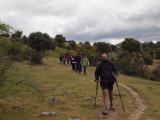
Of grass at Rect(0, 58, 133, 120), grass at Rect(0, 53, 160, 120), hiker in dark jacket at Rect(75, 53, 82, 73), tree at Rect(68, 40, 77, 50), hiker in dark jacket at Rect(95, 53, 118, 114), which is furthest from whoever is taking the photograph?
tree at Rect(68, 40, 77, 50)

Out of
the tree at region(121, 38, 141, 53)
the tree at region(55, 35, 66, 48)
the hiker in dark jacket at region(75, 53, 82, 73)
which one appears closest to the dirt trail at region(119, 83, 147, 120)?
the hiker in dark jacket at region(75, 53, 82, 73)

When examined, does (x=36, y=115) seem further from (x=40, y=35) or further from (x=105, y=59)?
(x=40, y=35)

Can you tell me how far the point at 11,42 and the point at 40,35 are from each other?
204ft

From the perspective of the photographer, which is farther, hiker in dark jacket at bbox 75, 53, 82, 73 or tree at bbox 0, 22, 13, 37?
hiker in dark jacket at bbox 75, 53, 82, 73

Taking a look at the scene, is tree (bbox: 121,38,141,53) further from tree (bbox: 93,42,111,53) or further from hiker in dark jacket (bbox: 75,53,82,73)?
hiker in dark jacket (bbox: 75,53,82,73)

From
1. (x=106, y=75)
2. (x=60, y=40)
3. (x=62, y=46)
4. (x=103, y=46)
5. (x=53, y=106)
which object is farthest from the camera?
(x=60, y=40)

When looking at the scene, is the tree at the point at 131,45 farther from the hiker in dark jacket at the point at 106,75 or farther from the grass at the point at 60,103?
the hiker in dark jacket at the point at 106,75

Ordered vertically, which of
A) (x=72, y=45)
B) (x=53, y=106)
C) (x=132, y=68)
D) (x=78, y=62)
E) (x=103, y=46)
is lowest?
(x=53, y=106)

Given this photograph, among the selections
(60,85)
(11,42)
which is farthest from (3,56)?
(60,85)

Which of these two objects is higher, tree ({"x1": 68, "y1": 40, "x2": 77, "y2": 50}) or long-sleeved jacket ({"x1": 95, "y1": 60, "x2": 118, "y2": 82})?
tree ({"x1": 68, "y1": 40, "x2": 77, "y2": 50})

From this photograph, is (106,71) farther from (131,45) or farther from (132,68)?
(131,45)

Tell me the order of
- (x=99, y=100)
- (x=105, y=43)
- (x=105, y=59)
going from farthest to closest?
1. (x=105, y=43)
2. (x=99, y=100)
3. (x=105, y=59)

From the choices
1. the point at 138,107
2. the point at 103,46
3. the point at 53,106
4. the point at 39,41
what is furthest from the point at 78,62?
the point at 103,46

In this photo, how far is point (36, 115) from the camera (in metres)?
20.2
